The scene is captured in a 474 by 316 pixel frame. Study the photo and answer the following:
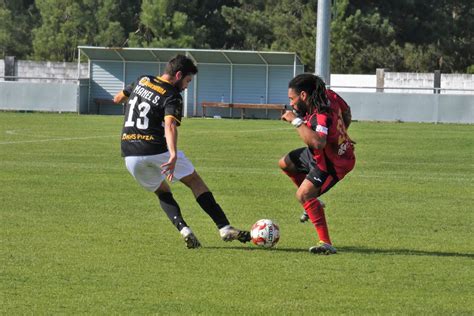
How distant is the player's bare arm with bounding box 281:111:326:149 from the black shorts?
50 cm

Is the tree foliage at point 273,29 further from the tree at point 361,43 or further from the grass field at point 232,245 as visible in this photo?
the grass field at point 232,245

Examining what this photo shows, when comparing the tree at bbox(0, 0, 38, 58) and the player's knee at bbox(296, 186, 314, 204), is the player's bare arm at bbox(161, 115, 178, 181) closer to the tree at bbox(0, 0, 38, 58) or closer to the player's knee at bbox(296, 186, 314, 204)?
the player's knee at bbox(296, 186, 314, 204)

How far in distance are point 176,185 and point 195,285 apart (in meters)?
8.69

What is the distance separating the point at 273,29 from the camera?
6125cm

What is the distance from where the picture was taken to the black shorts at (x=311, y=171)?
997 cm

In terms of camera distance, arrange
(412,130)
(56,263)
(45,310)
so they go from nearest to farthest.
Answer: (45,310) → (56,263) → (412,130)

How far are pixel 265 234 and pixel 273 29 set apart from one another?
52.0m

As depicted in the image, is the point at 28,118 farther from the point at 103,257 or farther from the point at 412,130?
the point at 103,257

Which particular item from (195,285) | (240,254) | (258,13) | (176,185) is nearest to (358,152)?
(176,185)

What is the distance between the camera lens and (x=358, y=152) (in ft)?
81.7

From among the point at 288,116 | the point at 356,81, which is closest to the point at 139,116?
the point at 288,116

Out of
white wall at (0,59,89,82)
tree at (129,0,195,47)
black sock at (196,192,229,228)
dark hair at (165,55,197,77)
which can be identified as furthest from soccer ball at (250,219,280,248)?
tree at (129,0,195,47)

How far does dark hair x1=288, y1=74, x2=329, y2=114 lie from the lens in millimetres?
9688

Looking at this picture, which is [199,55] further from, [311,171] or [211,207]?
[311,171]
